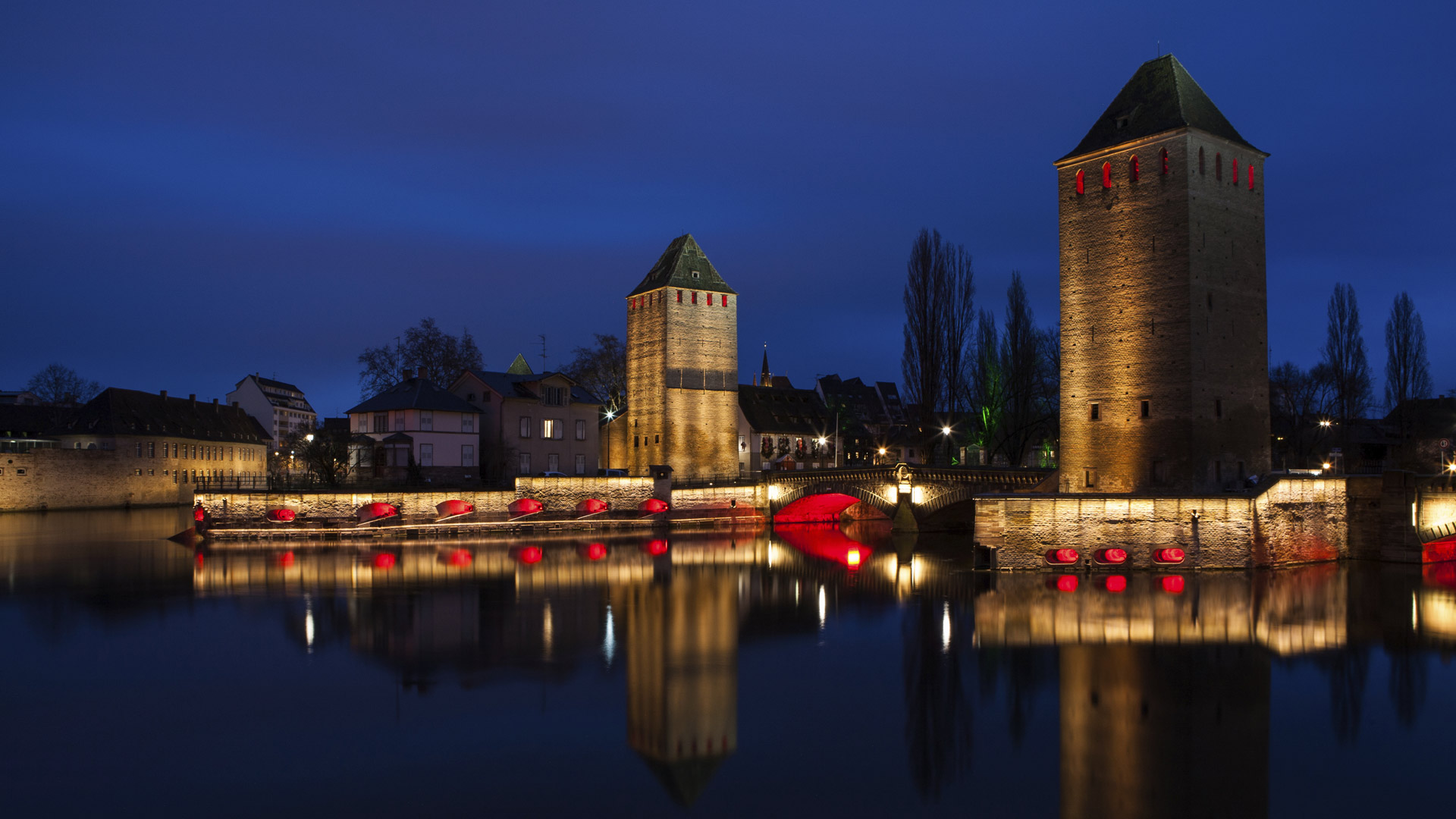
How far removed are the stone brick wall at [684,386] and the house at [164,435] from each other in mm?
22939

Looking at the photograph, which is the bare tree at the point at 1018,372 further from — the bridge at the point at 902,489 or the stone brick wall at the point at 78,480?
the stone brick wall at the point at 78,480

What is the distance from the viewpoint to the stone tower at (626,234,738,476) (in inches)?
1949

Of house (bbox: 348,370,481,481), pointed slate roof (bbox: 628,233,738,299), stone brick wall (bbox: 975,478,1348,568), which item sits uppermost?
pointed slate roof (bbox: 628,233,738,299)

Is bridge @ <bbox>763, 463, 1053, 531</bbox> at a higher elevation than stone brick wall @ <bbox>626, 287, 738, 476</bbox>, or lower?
lower

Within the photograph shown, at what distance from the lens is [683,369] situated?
4984 centimetres

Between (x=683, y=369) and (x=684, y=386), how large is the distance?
0.85 metres

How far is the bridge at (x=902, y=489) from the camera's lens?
31.9 metres

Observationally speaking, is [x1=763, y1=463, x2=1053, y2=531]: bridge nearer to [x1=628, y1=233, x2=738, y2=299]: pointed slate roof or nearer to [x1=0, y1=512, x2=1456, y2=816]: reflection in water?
[x1=0, y1=512, x2=1456, y2=816]: reflection in water

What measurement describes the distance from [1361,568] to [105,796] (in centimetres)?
2730

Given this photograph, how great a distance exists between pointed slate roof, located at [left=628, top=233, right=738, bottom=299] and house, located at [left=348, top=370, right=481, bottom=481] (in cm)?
1156

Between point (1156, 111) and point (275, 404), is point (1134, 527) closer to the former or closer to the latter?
point (1156, 111)

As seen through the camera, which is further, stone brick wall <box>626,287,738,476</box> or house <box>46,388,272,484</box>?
house <box>46,388,272,484</box>

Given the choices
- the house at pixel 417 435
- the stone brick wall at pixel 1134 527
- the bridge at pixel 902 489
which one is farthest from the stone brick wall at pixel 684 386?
the stone brick wall at pixel 1134 527

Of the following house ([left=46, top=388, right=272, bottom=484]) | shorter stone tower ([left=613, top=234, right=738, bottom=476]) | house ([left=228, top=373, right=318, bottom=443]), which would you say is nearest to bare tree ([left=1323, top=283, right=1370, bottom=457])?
shorter stone tower ([left=613, top=234, right=738, bottom=476])
